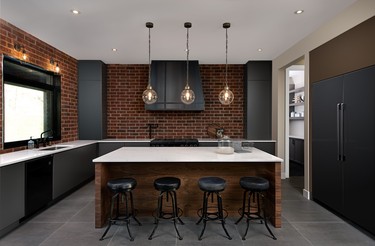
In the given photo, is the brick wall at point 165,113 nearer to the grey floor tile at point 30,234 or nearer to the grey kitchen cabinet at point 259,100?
the grey kitchen cabinet at point 259,100

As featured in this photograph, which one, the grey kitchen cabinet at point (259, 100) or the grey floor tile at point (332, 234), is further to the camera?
the grey kitchen cabinet at point (259, 100)

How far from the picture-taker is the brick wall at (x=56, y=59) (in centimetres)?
301

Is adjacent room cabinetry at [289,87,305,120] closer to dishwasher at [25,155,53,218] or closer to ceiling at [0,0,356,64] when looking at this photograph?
ceiling at [0,0,356,64]

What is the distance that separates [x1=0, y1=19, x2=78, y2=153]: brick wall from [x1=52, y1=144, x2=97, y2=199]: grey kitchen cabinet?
608mm

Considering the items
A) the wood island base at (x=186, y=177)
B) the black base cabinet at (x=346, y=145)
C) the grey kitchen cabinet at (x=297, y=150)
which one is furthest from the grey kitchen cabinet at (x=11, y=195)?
the grey kitchen cabinet at (x=297, y=150)

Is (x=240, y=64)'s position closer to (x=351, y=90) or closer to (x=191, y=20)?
(x=191, y=20)

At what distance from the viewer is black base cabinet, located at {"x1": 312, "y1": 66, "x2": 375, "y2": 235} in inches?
93.7

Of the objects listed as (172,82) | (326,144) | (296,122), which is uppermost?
(172,82)

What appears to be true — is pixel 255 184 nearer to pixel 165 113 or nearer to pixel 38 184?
pixel 38 184

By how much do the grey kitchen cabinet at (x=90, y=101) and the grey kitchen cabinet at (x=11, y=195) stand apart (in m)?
2.31

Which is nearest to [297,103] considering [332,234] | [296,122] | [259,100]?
[296,122]

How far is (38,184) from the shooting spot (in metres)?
2.94

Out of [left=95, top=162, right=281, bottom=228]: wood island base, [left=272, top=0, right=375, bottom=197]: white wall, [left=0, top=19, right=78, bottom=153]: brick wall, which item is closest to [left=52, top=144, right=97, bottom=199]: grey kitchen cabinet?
[left=0, top=19, right=78, bottom=153]: brick wall

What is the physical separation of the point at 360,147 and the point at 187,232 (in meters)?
2.26
